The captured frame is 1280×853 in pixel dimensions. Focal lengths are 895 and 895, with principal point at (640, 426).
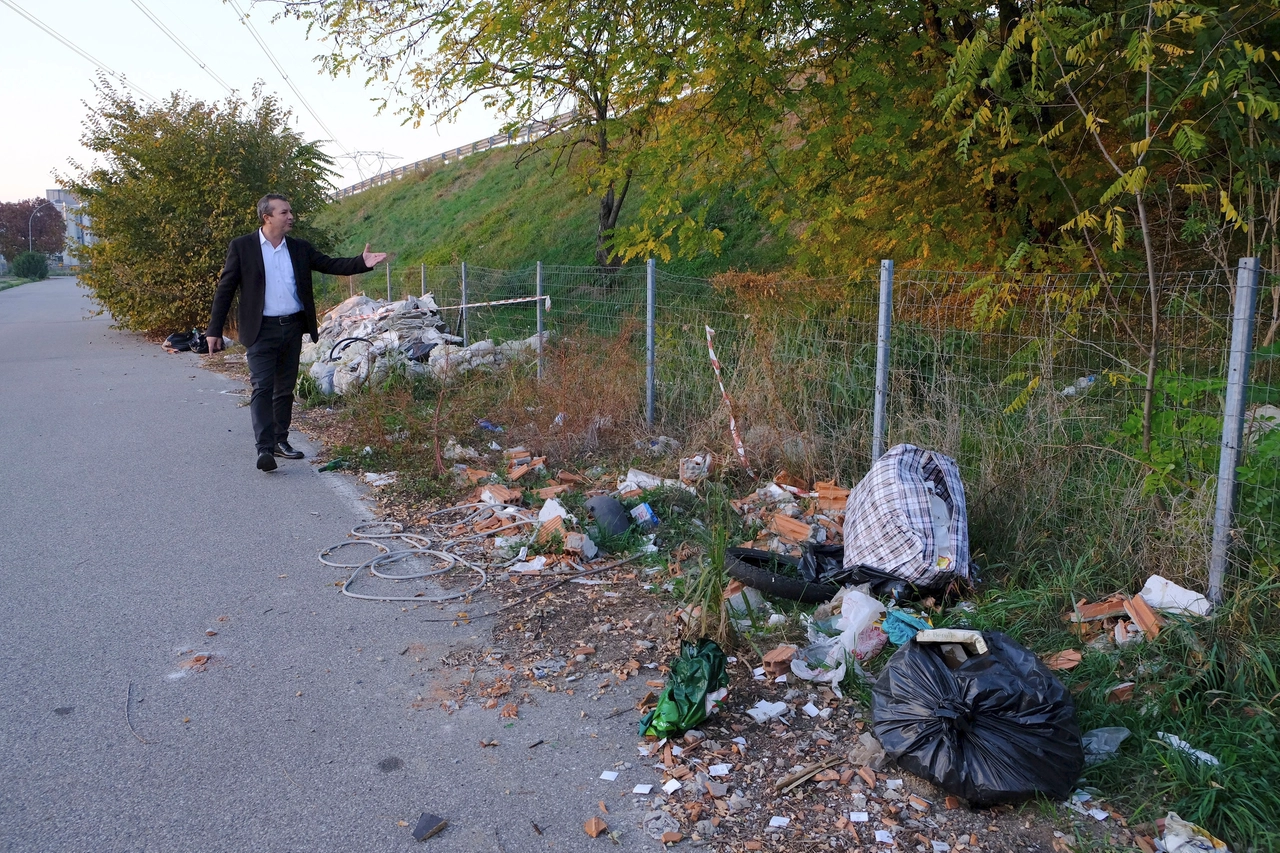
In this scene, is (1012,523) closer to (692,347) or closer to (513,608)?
(513,608)

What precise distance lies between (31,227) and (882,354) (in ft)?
327

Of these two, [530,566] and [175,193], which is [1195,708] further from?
[175,193]

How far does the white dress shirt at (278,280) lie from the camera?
283 inches

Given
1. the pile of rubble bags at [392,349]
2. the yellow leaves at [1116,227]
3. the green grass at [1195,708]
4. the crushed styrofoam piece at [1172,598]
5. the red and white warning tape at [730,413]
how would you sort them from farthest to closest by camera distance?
the pile of rubble bags at [392,349] → the red and white warning tape at [730,413] → the yellow leaves at [1116,227] → the crushed styrofoam piece at [1172,598] → the green grass at [1195,708]

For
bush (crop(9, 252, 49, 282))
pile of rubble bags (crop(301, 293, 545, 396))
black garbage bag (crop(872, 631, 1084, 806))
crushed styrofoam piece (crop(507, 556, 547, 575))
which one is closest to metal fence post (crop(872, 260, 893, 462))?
crushed styrofoam piece (crop(507, 556, 547, 575))

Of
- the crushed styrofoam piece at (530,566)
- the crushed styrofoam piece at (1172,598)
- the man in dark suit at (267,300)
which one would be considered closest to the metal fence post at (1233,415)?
the crushed styrofoam piece at (1172,598)

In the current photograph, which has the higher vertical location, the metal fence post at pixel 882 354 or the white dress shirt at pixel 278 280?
the white dress shirt at pixel 278 280

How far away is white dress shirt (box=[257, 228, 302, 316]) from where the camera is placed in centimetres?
718

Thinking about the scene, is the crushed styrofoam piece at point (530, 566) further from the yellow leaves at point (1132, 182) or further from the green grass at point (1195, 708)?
the yellow leaves at point (1132, 182)

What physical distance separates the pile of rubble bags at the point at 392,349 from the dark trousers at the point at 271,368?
218cm

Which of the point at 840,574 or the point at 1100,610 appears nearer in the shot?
the point at 1100,610

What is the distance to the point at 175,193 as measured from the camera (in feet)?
54.7

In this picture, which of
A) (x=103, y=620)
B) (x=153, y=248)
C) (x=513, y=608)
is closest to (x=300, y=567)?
(x=103, y=620)

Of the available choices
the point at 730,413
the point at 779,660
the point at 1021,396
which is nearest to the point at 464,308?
the point at 730,413
